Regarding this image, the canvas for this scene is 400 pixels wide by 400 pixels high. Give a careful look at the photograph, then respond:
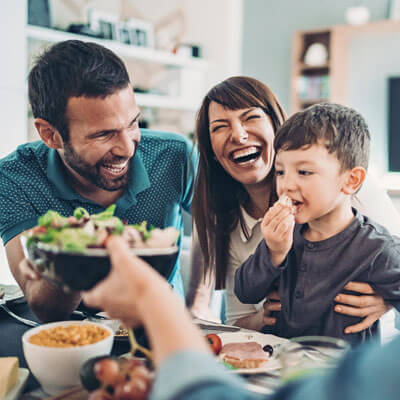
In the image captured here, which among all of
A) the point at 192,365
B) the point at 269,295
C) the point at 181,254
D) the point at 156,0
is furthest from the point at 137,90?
the point at 192,365

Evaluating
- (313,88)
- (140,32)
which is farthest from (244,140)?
(313,88)

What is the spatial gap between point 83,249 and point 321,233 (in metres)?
0.90

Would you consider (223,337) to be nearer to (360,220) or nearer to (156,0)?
(360,220)

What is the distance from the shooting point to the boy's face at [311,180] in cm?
136

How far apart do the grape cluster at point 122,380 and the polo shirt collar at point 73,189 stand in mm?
1049

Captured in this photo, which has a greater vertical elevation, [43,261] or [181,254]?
[43,261]

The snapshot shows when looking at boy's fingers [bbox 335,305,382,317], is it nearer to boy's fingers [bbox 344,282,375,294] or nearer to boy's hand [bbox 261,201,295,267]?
boy's fingers [bbox 344,282,375,294]

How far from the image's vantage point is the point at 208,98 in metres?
1.76

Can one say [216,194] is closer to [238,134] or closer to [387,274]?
[238,134]

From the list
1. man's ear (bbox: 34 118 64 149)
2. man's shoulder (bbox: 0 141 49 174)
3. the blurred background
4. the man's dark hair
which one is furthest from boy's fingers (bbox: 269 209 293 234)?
the blurred background

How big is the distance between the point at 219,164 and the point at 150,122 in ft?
11.4

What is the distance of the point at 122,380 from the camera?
30.2 inches

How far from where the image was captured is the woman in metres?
1.68

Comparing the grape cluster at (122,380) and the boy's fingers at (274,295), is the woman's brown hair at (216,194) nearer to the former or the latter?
the boy's fingers at (274,295)
